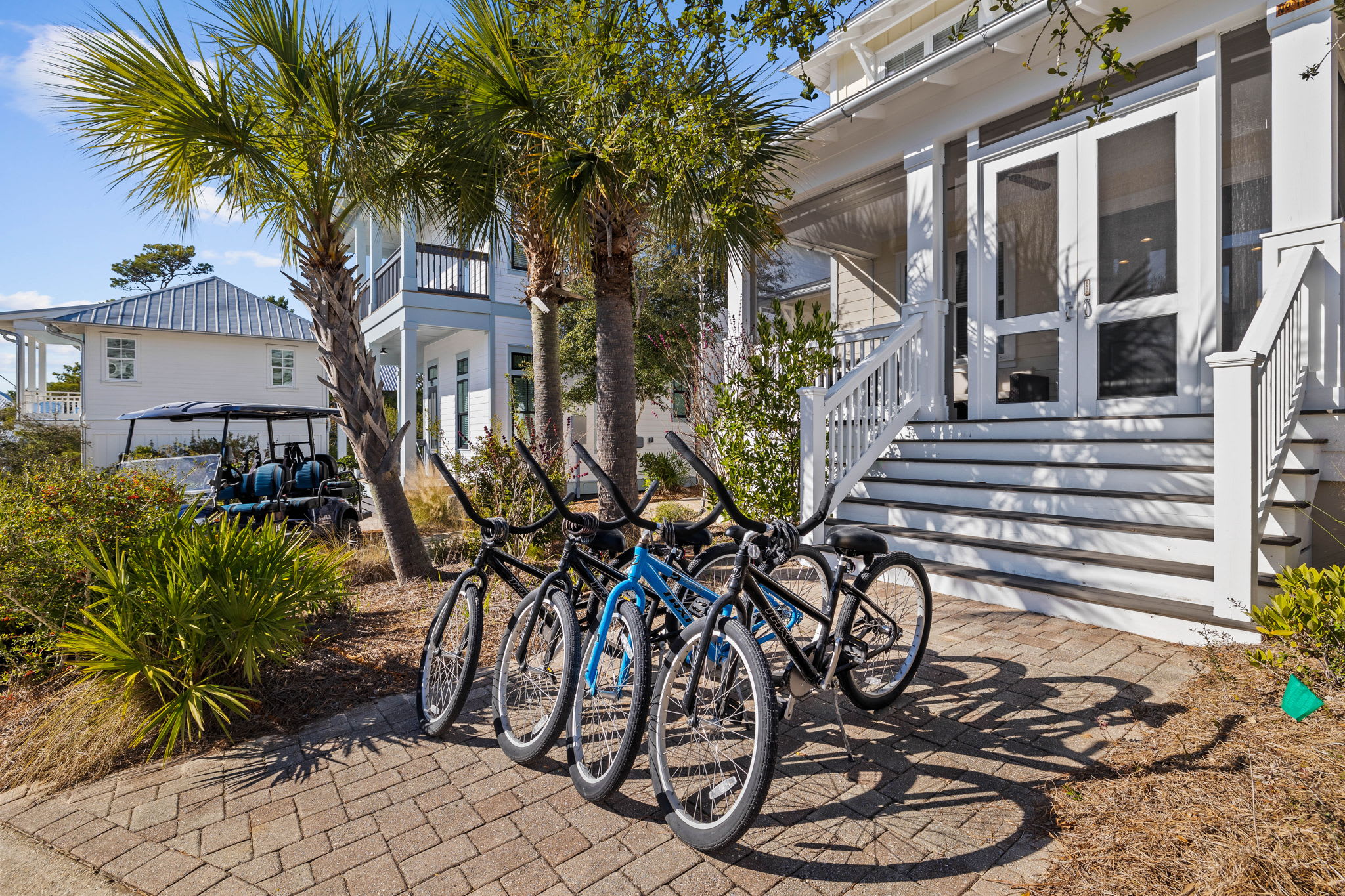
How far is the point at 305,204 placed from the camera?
578 cm

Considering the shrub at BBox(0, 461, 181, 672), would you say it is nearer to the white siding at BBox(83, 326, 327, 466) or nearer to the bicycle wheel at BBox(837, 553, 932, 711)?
the bicycle wheel at BBox(837, 553, 932, 711)

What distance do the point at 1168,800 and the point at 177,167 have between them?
726 centimetres

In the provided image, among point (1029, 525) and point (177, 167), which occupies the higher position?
point (177, 167)

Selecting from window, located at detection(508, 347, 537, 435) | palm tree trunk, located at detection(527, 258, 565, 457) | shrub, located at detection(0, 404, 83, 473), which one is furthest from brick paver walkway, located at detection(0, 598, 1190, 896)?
shrub, located at detection(0, 404, 83, 473)

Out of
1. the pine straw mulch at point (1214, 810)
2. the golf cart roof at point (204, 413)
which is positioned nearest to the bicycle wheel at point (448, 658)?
the pine straw mulch at point (1214, 810)

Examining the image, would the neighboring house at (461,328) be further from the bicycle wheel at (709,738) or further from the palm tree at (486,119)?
the bicycle wheel at (709,738)

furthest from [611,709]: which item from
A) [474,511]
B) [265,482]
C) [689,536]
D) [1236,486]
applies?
[265,482]

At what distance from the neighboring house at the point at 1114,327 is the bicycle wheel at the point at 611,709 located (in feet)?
10.9

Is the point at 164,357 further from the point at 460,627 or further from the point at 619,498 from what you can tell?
the point at 619,498

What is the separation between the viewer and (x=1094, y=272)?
596cm

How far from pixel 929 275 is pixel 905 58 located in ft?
28.7

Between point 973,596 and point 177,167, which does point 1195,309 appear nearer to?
point 973,596

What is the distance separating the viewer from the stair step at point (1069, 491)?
4.38 meters

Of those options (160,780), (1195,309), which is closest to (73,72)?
(160,780)
